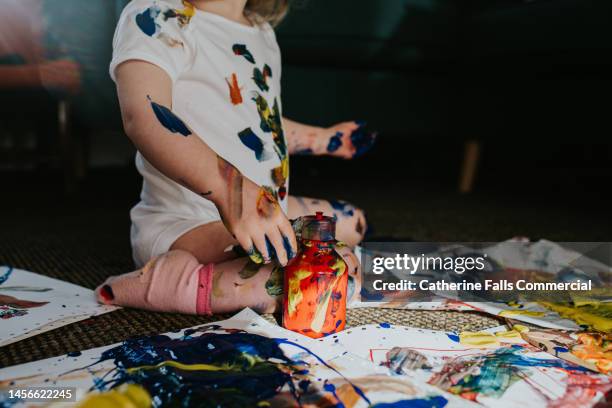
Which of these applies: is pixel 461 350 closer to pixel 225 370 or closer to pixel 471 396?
pixel 471 396

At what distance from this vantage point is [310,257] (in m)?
0.56

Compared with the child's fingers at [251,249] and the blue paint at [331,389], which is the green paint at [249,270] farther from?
the blue paint at [331,389]

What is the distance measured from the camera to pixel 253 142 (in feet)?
2.49

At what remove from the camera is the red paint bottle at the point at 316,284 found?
0.56 m

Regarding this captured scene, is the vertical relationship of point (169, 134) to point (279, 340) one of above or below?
above

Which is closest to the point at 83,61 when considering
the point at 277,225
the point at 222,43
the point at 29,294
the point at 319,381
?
the point at 222,43

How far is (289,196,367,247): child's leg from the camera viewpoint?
33.9 inches

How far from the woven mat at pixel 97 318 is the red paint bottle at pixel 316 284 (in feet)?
0.16

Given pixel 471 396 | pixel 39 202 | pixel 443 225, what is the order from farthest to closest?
pixel 39 202 < pixel 443 225 < pixel 471 396

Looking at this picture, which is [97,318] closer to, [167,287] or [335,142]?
[167,287]

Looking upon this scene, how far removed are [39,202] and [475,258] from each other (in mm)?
1074

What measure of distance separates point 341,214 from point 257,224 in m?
0.35

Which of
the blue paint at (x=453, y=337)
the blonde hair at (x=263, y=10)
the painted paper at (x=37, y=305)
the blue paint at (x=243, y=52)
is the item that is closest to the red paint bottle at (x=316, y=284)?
the blue paint at (x=453, y=337)

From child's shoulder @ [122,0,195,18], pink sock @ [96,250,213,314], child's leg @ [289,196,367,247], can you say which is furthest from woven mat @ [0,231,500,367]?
child's shoulder @ [122,0,195,18]
